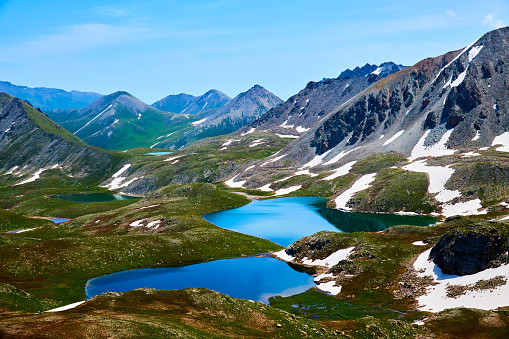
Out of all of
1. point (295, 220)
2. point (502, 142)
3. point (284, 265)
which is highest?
point (502, 142)

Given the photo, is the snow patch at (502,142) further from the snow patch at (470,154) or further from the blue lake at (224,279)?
the blue lake at (224,279)

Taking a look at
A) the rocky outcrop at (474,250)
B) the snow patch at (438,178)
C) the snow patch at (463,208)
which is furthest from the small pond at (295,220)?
the rocky outcrop at (474,250)

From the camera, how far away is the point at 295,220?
143125 mm

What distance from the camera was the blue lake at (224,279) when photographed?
73081 millimetres

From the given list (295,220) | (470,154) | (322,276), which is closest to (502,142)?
(470,154)

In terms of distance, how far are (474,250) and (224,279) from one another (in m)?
48.7

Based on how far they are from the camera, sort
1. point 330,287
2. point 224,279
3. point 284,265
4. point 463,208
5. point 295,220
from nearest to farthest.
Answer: point 330,287 < point 224,279 < point 284,265 < point 463,208 < point 295,220

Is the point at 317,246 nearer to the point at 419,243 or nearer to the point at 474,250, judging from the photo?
the point at 419,243

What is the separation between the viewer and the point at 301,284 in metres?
79.1

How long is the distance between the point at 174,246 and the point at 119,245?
1377 cm

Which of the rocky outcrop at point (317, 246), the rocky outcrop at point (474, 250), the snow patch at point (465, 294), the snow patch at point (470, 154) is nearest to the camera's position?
the snow patch at point (465, 294)

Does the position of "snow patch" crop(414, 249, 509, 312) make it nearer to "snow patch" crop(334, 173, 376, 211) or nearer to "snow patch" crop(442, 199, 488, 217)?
"snow patch" crop(442, 199, 488, 217)

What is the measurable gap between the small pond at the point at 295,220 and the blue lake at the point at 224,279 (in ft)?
87.8

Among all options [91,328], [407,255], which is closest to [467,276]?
[407,255]
